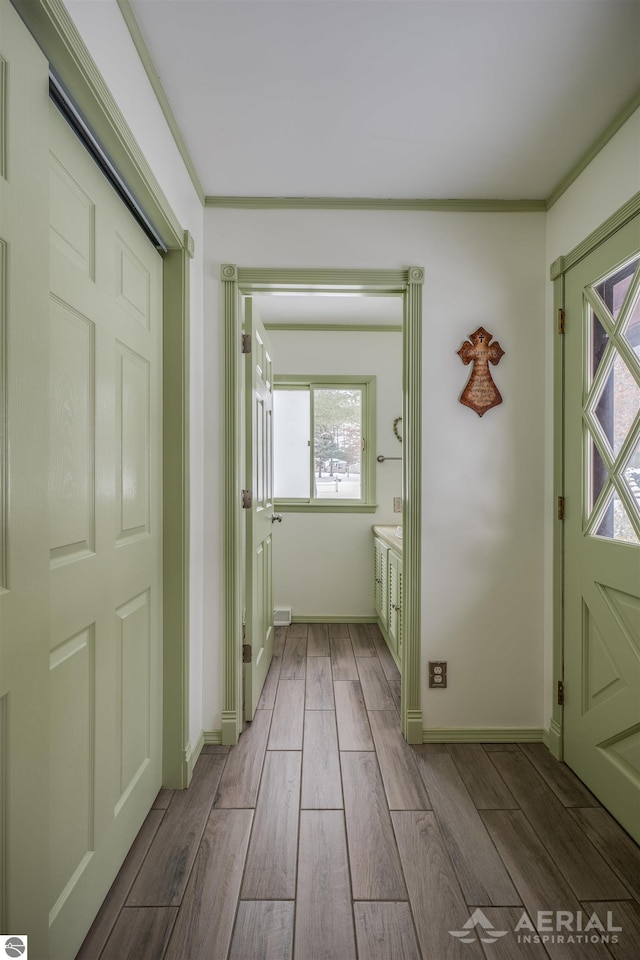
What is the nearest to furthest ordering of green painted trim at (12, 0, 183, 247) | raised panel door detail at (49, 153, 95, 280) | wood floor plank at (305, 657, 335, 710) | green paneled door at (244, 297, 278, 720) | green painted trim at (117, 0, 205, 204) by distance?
1. green painted trim at (12, 0, 183, 247)
2. raised panel door detail at (49, 153, 95, 280)
3. green painted trim at (117, 0, 205, 204)
4. green paneled door at (244, 297, 278, 720)
5. wood floor plank at (305, 657, 335, 710)

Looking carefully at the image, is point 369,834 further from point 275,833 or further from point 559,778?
point 559,778

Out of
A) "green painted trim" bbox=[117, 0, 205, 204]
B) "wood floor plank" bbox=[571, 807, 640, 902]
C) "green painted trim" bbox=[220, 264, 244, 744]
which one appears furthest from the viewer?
"green painted trim" bbox=[220, 264, 244, 744]

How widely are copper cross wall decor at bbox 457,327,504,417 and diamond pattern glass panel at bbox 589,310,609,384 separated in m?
0.39

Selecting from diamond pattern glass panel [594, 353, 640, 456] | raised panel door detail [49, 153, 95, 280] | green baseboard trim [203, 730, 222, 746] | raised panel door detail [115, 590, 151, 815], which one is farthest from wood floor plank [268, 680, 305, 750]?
raised panel door detail [49, 153, 95, 280]

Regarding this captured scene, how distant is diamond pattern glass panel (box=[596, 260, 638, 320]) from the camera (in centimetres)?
171

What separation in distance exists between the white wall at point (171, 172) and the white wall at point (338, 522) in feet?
6.16

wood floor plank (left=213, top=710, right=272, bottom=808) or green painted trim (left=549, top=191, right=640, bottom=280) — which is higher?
green painted trim (left=549, top=191, right=640, bottom=280)

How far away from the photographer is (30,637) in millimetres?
932

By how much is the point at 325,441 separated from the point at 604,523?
2593 millimetres

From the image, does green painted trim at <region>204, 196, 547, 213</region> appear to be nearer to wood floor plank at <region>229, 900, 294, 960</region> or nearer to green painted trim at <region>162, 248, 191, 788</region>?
green painted trim at <region>162, 248, 191, 788</region>

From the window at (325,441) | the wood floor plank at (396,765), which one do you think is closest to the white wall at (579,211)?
the wood floor plank at (396,765)

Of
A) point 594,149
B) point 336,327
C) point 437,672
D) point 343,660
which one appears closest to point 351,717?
point 437,672

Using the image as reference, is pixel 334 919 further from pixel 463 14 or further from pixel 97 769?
pixel 463 14

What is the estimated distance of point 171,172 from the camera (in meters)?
1.77
